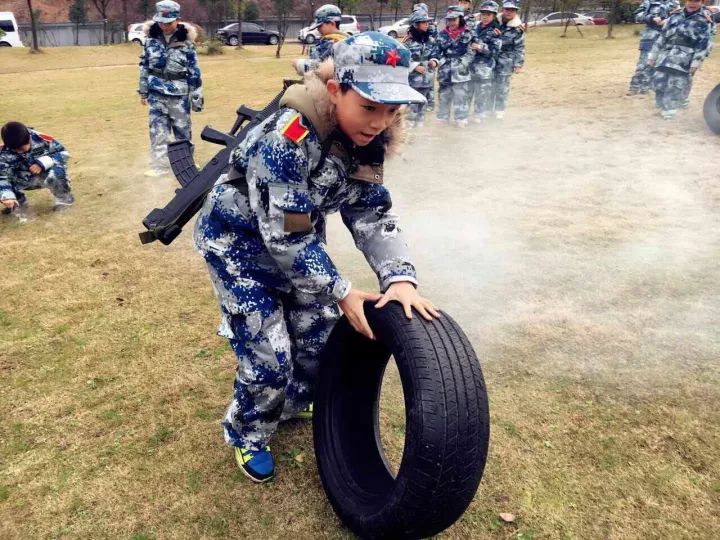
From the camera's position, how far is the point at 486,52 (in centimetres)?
1016

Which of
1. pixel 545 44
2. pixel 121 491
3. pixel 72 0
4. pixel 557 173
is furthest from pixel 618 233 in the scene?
pixel 72 0

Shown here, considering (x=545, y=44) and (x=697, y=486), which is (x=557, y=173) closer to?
(x=697, y=486)

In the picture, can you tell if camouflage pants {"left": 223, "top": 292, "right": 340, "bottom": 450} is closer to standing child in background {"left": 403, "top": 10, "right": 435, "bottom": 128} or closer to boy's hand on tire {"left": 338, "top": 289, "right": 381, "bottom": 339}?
boy's hand on tire {"left": 338, "top": 289, "right": 381, "bottom": 339}

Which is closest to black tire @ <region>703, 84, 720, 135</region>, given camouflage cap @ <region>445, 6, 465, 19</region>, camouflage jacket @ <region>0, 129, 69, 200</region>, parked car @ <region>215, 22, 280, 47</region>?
A: camouflage cap @ <region>445, 6, 465, 19</region>

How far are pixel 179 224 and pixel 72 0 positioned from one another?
6280cm

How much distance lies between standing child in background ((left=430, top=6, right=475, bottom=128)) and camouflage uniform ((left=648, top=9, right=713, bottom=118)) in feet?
10.6

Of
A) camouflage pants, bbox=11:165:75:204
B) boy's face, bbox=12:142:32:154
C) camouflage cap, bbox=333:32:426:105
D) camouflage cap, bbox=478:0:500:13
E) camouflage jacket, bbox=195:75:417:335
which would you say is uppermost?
camouflage cap, bbox=478:0:500:13

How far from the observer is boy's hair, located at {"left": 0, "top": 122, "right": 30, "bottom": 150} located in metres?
5.82

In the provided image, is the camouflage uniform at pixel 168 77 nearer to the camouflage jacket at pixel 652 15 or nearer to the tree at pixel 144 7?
the camouflage jacket at pixel 652 15

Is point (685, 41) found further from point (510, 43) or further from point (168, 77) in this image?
point (168, 77)

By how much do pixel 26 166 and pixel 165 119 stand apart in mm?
1890

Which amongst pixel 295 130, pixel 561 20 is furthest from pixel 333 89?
pixel 561 20

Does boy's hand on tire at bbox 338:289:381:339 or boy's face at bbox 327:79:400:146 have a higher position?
boy's face at bbox 327:79:400:146

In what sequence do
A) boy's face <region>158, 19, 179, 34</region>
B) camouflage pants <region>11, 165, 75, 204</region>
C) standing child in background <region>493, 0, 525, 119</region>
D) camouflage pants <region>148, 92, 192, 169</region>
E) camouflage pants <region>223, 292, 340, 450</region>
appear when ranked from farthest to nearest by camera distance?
standing child in background <region>493, 0, 525, 119</region> < camouflage pants <region>148, 92, 192, 169</region> < boy's face <region>158, 19, 179, 34</region> < camouflage pants <region>11, 165, 75, 204</region> < camouflage pants <region>223, 292, 340, 450</region>
